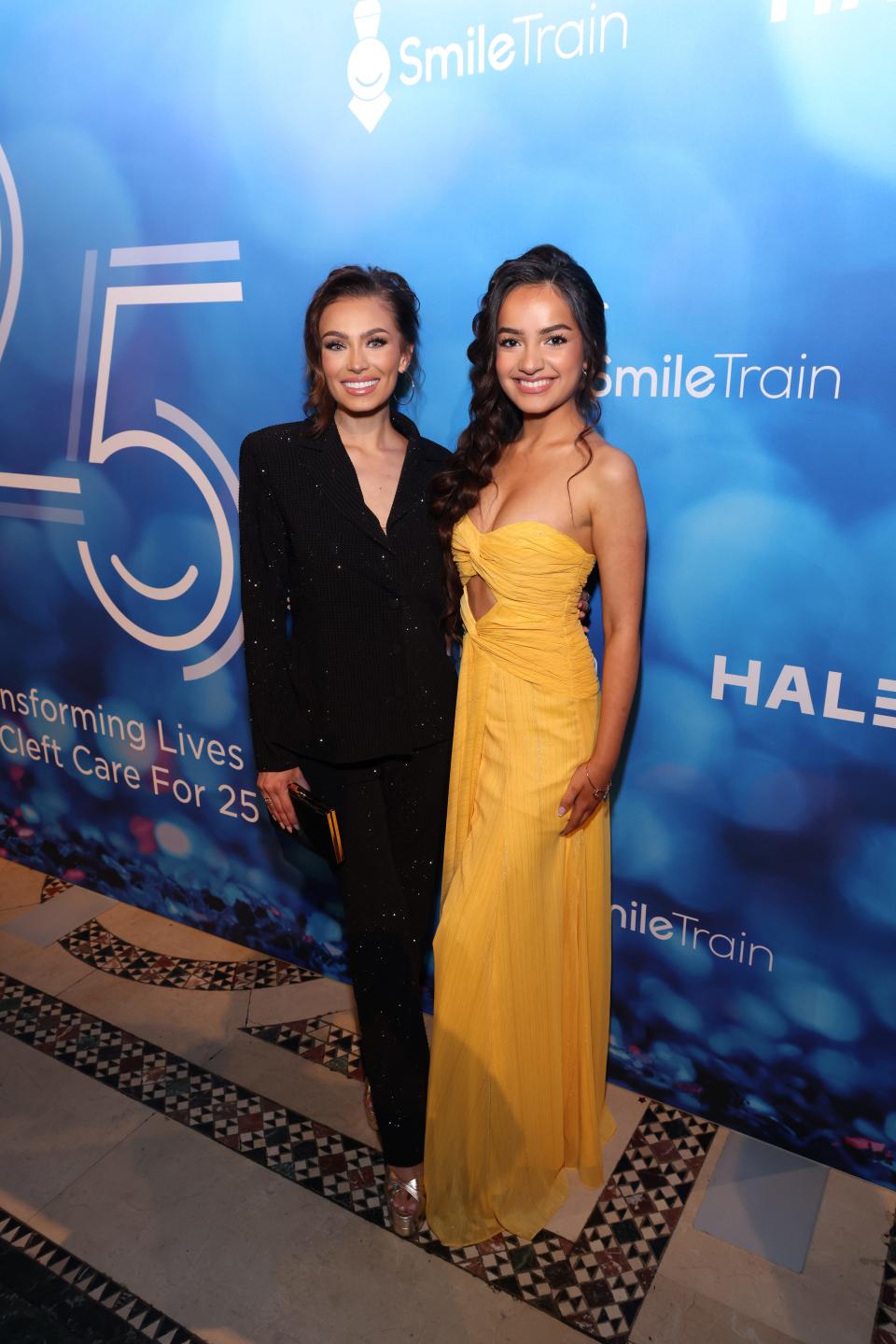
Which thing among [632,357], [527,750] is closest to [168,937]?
[527,750]

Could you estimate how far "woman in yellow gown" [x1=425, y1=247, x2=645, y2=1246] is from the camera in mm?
1936

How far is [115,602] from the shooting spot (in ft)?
10.3

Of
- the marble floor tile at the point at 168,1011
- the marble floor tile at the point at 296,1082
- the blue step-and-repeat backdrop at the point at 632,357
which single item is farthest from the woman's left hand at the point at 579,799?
the marble floor tile at the point at 168,1011

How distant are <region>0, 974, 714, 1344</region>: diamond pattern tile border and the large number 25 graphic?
108cm

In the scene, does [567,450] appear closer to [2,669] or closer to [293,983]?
[293,983]

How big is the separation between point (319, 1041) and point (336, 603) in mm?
1359

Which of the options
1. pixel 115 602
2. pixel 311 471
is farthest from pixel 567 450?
pixel 115 602

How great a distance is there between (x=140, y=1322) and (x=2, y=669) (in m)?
2.25

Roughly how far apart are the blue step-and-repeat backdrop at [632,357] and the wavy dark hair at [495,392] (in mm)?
136

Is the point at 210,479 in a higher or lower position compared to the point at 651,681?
higher

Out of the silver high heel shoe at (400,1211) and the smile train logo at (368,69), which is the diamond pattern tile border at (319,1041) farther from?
the smile train logo at (368,69)

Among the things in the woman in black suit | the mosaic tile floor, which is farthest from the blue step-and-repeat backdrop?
the mosaic tile floor

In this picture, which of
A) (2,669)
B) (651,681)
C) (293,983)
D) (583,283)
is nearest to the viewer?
(583,283)

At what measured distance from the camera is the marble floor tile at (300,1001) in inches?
114
